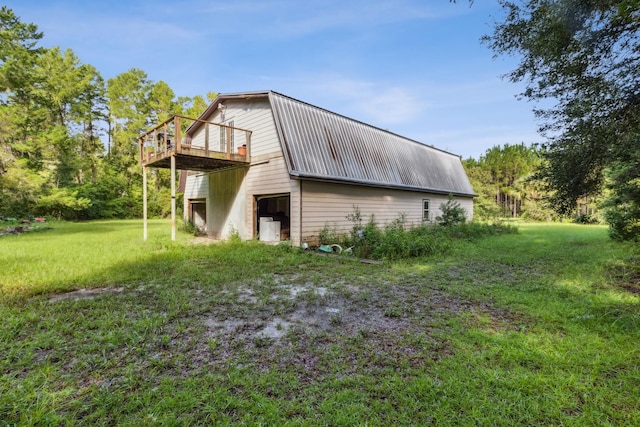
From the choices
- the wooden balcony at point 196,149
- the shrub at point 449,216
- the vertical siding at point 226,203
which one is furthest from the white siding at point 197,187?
the shrub at point 449,216

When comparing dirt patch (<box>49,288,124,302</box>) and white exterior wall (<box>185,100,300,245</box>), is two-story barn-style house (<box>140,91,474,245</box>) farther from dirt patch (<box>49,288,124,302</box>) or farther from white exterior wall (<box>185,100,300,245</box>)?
dirt patch (<box>49,288,124,302</box>)

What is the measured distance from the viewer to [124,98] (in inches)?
1144

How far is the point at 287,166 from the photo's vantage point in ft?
28.5

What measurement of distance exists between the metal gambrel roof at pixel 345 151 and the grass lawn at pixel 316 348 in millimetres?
4623

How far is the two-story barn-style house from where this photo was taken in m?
9.23

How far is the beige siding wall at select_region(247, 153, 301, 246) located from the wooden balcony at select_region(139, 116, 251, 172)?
2.54 ft

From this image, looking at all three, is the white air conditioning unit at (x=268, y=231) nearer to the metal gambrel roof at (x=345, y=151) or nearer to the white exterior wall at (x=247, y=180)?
the white exterior wall at (x=247, y=180)

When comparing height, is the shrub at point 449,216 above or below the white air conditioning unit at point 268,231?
above

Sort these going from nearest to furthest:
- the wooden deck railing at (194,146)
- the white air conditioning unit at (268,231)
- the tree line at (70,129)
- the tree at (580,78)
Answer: the tree at (580,78)
the wooden deck railing at (194,146)
the white air conditioning unit at (268,231)
the tree line at (70,129)

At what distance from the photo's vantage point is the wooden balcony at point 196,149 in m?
9.05

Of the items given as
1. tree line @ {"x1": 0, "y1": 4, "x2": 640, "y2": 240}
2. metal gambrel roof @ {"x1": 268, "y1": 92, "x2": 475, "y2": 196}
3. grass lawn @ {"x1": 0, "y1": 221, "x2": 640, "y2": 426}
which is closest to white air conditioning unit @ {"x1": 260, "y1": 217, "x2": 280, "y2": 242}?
metal gambrel roof @ {"x1": 268, "y1": 92, "x2": 475, "y2": 196}

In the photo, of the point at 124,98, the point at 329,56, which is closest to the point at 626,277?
the point at 329,56

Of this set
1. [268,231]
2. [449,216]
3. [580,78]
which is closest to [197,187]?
[268,231]

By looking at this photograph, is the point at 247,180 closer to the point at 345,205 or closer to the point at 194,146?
the point at 194,146
